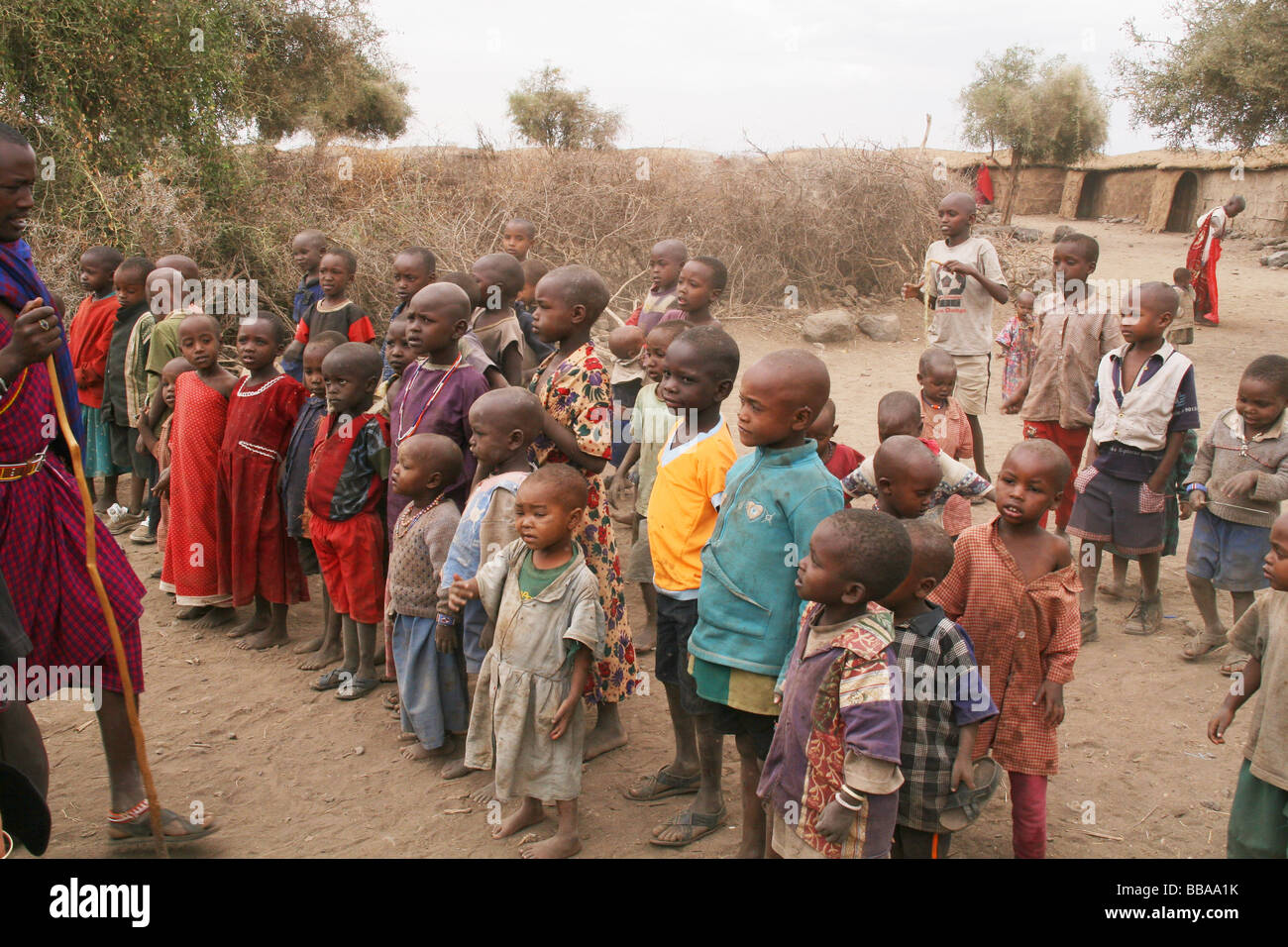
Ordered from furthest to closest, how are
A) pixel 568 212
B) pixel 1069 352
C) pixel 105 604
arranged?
pixel 568 212, pixel 1069 352, pixel 105 604

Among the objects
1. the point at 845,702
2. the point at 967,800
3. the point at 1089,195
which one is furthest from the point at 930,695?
the point at 1089,195

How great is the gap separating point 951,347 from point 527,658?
167 inches

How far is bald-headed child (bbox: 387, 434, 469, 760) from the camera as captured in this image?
131 inches

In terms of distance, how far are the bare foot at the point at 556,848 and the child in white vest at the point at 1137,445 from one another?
2.79 meters

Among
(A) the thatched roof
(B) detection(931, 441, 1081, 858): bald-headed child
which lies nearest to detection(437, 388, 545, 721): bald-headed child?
(B) detection(931, 441, 1081, 858): bald-headed child

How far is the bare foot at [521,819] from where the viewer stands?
2969 mm

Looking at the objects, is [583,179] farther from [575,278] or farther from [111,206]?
[575,278]

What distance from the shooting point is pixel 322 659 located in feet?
13.9

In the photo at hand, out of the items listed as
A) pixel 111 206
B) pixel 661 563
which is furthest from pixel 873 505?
pixel 111 206

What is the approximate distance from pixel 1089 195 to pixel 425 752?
25.2 meters

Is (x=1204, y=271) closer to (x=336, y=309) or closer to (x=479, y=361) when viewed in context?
(x=336, y=309)

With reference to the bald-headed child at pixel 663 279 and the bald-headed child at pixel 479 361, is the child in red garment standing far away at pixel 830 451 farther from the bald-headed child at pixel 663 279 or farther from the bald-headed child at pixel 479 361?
the bald-headed child at pixel 663 279

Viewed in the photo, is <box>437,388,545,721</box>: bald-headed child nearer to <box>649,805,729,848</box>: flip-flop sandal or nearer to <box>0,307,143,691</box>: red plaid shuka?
<box>649,805,729,848</box>: flip-flop sandal

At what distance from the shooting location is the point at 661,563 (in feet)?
9.33
